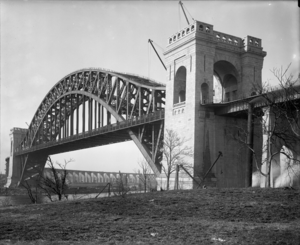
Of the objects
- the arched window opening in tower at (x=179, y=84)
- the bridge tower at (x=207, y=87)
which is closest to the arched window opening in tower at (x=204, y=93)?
the bridge tower at (x=207, y=87)

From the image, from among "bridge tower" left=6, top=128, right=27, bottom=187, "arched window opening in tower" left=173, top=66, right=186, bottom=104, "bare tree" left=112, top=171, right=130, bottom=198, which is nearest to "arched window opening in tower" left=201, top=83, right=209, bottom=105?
"arched window opening in tower" left=173, top=66, right=186, bottom=104

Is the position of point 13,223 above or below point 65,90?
below

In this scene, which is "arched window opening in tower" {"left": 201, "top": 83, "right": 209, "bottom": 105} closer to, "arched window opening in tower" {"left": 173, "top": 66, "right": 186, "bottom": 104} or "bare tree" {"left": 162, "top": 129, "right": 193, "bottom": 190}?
"arched window opening in tower" {"left": 173, "top": 66, "right": 186, "bottom": 104}

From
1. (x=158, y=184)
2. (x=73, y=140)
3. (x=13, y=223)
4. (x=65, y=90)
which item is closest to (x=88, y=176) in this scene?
(x=65, y=90)

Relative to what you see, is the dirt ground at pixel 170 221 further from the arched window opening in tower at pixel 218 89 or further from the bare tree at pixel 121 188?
the arched window opening in tower at pixel 218 89

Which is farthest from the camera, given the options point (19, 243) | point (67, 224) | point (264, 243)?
point (67, 224)

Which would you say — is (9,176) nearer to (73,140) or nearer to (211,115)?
(73,140)

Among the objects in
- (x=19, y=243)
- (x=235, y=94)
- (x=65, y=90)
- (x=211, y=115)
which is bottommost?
(x=19, y=243)
